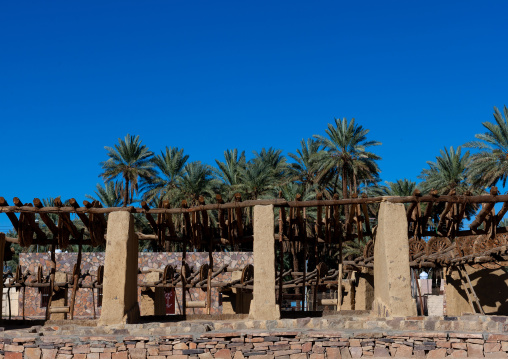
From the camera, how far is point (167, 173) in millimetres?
39281

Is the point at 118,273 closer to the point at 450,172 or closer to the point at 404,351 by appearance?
the point at 404,351

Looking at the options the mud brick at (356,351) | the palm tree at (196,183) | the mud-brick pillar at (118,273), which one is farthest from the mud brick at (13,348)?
the palm tree at (196,183)

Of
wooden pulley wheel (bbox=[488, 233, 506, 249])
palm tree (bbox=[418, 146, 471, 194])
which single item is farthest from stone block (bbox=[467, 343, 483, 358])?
palm tree (bbox=[418, 146, 471, 194])

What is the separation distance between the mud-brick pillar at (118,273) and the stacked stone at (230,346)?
1390 millimetres

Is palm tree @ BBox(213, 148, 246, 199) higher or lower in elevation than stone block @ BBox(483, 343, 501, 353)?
higher

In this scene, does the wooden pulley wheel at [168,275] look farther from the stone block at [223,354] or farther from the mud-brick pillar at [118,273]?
the stone block at [223,354]

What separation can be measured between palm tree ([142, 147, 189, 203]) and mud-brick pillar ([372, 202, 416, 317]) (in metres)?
26.5

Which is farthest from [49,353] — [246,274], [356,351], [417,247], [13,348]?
[417,247]

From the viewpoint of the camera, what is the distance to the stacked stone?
1137 centimetres

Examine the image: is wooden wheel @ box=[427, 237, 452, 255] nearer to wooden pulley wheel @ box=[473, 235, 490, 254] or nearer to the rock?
wooden pulley wheel @ box=[473, 235, 490, 254]

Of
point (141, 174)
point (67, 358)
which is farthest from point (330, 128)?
point (67, 358)

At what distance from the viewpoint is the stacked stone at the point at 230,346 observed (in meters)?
11.4

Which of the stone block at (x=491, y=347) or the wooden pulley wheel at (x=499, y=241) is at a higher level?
the wooden pulley wheel at (x=499, y=241)

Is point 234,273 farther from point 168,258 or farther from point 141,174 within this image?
point 141,174
